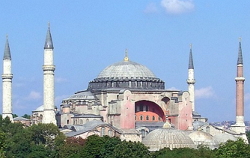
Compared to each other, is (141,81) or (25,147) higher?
(141,81)

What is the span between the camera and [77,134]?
67.4m

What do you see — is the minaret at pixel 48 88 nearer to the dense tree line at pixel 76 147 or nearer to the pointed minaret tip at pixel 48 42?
the pointed minaret tip at pixel 48 42

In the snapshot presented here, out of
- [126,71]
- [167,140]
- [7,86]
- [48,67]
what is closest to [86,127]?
[48,67]

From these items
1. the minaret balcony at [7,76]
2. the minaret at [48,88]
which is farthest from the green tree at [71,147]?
the minaret balcony at [7,76]

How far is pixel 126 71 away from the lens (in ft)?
244

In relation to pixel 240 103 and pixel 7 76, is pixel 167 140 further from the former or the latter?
pixel 7 76

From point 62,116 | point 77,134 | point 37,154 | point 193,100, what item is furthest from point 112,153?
point 193,100

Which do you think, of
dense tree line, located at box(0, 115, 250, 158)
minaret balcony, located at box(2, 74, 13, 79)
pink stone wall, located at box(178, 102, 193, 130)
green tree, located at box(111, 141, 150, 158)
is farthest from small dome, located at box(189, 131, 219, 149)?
minaret balcony, located at box(2, 74, 13, 79)

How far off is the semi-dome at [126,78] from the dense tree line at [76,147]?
872cm

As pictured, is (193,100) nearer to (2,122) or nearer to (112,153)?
(2,122)

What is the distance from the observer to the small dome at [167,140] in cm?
6431

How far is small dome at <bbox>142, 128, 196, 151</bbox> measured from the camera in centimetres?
6431

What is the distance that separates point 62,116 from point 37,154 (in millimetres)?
12028

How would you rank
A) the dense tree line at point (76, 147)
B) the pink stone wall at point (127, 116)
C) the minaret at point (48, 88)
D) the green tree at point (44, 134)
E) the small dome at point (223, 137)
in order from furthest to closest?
the pink stone wall at point (127, 116), the small dome at point (223, 137), the minaret at point (48, 88), the green tree at point (44, 134), the dense tree line at point (76, 147)
